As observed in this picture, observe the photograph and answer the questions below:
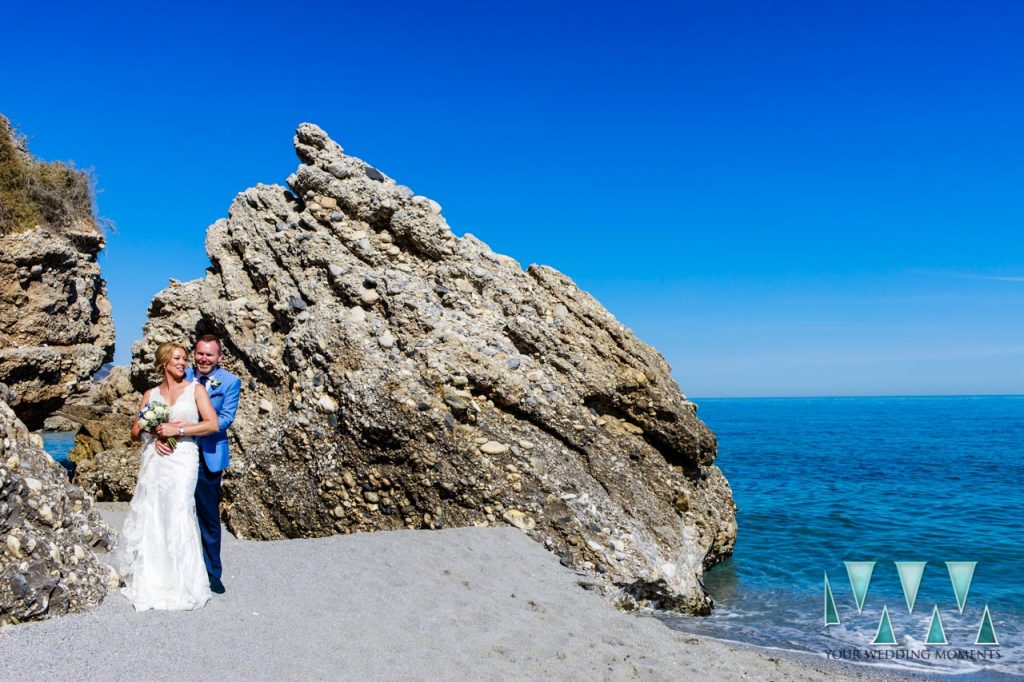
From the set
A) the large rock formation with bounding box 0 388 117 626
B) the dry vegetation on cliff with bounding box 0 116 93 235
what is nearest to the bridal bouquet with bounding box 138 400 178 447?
the large rock formation with bounding box 0 388 117 626

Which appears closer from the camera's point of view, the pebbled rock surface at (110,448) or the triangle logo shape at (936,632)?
the triangle logo shape at (936,632)

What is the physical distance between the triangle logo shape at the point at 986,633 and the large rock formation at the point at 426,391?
3.66m

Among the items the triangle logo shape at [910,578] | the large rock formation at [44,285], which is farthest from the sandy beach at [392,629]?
the large rock formation at [44,285]

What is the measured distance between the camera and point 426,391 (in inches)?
400

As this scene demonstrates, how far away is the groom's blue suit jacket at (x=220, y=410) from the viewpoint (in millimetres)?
6785

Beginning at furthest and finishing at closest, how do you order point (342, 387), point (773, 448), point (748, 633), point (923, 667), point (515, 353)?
point (773, 448) → point (515, 353) → point (342, 387) → point (748, 633) → point (923, 667)

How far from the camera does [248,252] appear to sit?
12.3m

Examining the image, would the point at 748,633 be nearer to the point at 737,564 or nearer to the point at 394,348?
the point at 737,564

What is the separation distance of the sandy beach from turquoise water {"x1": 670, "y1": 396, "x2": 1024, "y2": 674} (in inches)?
66.5

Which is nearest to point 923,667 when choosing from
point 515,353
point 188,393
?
point 515,353

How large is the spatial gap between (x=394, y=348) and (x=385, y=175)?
4.03m

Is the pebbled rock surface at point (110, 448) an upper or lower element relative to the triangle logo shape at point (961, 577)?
upper

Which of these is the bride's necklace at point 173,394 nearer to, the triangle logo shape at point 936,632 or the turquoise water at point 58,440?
the triangle logo shape at point 936,632

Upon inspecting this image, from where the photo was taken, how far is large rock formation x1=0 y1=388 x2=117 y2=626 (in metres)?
5.63
